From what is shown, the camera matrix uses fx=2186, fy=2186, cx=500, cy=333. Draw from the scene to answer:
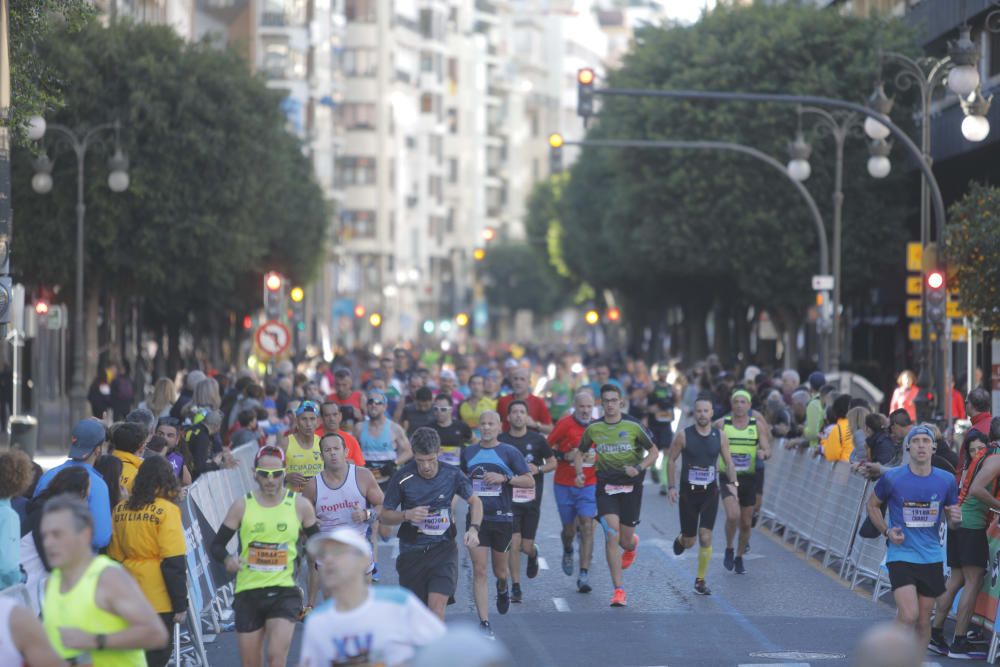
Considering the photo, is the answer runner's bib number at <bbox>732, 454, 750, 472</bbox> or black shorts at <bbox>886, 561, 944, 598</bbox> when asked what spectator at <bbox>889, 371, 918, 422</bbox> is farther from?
black shorts at <bbox>886, 561, 944, 598</bbox>

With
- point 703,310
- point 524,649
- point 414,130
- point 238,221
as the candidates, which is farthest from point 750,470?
point 414,130

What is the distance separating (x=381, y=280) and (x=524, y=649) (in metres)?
112

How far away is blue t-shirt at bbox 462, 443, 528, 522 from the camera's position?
16406mm

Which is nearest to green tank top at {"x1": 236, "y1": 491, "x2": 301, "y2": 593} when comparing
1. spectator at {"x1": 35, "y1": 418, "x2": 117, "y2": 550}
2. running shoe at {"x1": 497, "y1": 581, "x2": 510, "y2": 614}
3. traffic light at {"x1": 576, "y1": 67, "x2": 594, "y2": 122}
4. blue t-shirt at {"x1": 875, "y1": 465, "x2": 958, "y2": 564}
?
spectator at {"x1": 35, "y1": 418, "x2": 117, "y2": 550}

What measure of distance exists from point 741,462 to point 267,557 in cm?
955

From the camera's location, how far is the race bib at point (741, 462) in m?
20.7

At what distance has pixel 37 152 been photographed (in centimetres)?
2347

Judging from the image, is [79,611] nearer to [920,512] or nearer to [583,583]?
[920,512]

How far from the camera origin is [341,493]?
567 inches

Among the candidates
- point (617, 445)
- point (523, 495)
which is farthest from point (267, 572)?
point (617, 445)

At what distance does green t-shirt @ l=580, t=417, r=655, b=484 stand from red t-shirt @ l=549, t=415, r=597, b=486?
454mm

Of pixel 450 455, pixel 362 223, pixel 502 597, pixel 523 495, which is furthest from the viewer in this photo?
pixel 362 223

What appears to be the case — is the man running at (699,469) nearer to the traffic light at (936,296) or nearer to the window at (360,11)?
the traffic light at (936,296)

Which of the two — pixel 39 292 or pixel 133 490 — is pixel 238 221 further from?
pixel 133 490
